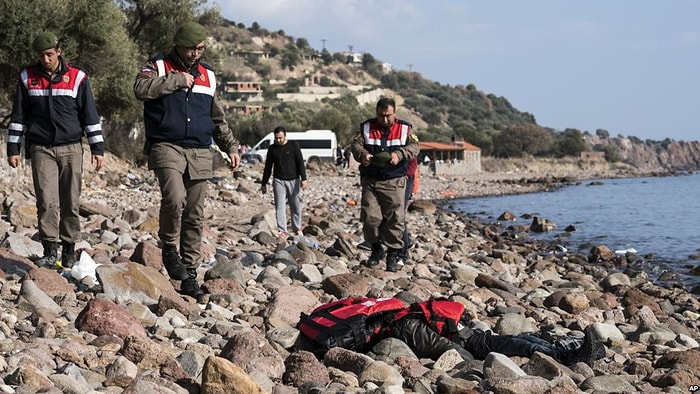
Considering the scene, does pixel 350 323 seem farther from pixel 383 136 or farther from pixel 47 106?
pixel 383 136

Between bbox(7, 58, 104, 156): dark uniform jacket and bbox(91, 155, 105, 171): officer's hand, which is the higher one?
bbox(7, 58, 104, 156): dark uniform jacket

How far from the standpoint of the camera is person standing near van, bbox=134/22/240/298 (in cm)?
603

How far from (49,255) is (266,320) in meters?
2.16

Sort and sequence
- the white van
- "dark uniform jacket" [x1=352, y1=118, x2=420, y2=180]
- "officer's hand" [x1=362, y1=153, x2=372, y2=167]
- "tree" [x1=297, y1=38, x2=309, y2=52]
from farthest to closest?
"tree" [x1=297, y1=38, x2=309, y2=52]
the white van
"dark uniform jacket" [x1=352, y1=118, x2=420, y2=180]
"officer's hand" [x1=362, y1=153, x2=372, y2=167]

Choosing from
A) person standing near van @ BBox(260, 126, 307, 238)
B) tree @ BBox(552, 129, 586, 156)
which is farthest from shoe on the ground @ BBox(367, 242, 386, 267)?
tree @ BBox(552, 129, 586, 156)

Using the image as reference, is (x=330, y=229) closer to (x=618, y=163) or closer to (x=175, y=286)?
(x=175, y=286)

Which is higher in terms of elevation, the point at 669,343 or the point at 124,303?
the point at 124,303

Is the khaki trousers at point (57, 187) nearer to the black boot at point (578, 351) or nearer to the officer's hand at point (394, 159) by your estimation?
the officer's hand at point (394, 159)

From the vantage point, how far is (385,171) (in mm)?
8609

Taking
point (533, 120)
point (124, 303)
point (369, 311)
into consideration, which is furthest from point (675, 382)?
point (533, 120)

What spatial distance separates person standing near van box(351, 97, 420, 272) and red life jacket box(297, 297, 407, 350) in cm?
296

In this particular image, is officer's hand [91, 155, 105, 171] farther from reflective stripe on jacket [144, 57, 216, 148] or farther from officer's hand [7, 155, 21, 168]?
reflective stripe on jacket [144, 57, 216, 148]

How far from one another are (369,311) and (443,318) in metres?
0.47

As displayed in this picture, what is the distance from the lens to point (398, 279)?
8.44 m
